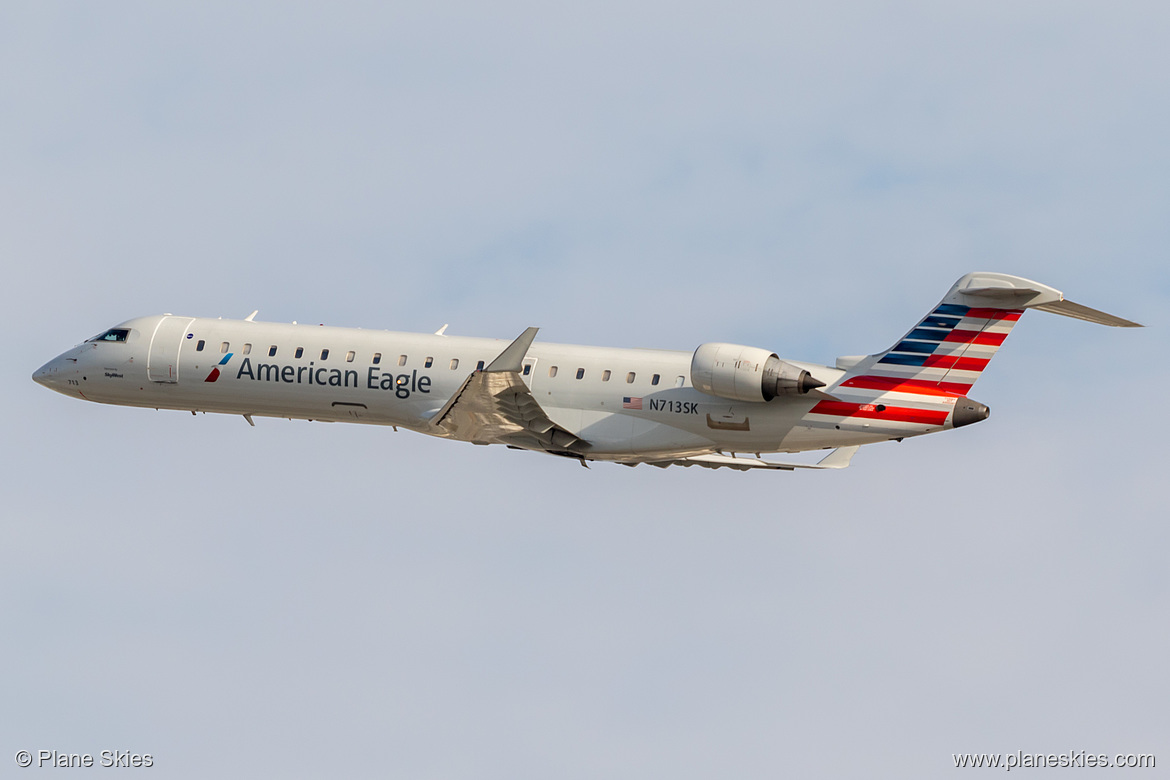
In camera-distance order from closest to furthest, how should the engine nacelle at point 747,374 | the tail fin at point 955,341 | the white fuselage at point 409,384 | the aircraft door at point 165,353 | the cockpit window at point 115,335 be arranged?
the tail fin at point 955,341
the engine nacelle at point 747,374
the white fuselage at point 409,384
the aircraft door at point 165,353
the cockpit window at point 115,335

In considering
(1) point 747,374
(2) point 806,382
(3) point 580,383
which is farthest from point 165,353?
(2) point 806,382

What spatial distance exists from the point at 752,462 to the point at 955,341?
6.56 meters

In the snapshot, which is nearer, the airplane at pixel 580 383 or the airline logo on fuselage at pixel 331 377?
the airplane at pixel 580 383

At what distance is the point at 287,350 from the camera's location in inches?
1404

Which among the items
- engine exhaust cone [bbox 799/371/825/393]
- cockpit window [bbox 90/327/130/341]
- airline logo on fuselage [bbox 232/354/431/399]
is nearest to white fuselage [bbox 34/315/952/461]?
airline logo on fuselage [bbox 232/354/431/399]

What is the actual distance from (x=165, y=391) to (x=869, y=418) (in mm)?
16370

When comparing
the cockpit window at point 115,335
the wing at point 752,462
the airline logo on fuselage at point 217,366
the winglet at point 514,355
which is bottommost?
the wing at point 752,462

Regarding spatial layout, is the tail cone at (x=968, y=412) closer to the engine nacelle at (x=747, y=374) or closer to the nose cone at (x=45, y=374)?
the engine nacelle at (x=747, y=374)

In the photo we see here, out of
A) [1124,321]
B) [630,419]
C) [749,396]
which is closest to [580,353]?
[630,419]

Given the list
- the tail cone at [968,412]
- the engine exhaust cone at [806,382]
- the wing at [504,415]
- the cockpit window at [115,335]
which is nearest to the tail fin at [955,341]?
the tail cone at [968,412]

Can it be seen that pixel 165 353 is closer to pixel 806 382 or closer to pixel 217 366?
pixel 217 366

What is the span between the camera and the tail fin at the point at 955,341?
31.3 metres

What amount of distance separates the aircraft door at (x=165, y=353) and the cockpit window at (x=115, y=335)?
86 centimetres

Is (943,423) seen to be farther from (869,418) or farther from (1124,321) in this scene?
(1124,321)
